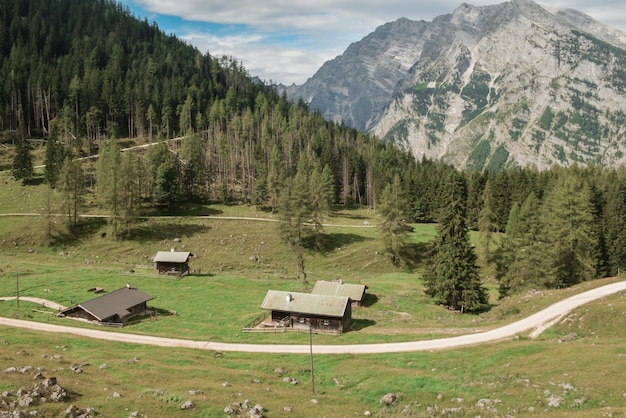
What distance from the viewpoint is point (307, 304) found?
61469mm

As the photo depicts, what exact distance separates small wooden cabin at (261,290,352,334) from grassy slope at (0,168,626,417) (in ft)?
10.1

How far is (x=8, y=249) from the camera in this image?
314ft

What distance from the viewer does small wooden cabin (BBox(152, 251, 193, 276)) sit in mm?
86188

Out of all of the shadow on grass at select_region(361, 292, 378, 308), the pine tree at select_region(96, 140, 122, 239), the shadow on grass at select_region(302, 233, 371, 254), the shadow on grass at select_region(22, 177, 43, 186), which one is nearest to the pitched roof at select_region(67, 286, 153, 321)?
the shadow on grass at select_region(361, 292, 378, 308)

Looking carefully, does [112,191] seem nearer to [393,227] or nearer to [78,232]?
[78,232]

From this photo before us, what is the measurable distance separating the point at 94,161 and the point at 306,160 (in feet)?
197

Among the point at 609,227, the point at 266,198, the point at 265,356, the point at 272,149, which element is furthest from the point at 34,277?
the point at 609,227

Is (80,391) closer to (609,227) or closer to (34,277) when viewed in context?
(34,277)

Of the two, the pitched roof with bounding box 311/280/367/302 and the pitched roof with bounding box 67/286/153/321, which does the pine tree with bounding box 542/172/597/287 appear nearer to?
the pitched roof with bounding box 311/280/367/302

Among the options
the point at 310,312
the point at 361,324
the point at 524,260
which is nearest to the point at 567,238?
the point at 524,260

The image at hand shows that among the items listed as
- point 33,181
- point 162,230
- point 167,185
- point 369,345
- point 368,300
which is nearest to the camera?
point 369,345

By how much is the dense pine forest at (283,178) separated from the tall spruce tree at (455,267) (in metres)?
0.20

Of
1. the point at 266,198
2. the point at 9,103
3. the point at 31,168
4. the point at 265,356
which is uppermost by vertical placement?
the point at 9,103

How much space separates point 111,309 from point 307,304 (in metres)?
24.8
